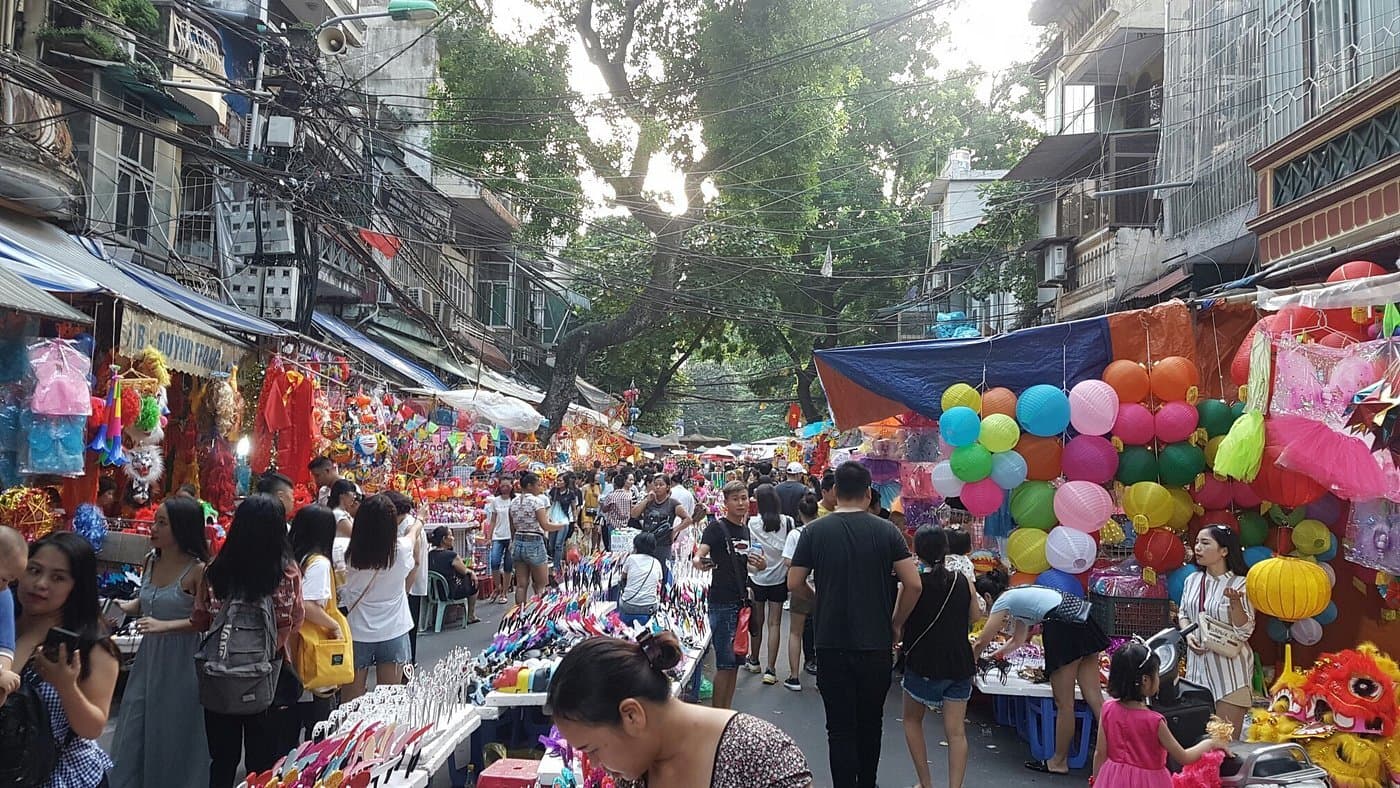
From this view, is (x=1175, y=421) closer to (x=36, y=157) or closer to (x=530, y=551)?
(x=530, y=551)

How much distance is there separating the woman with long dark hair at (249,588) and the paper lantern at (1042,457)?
16.7 feet

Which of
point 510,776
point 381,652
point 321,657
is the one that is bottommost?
point 510,776

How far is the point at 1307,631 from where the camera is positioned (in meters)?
6.20

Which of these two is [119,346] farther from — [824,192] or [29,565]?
[824,192]

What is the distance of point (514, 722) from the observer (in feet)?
17.9

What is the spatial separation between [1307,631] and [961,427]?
250cm

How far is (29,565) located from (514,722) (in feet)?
9.19

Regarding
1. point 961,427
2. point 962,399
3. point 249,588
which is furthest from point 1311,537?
point 249,588

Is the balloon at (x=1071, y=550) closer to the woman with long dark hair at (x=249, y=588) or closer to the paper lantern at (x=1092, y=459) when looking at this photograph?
the paper lantern at (x=1092, y=459)

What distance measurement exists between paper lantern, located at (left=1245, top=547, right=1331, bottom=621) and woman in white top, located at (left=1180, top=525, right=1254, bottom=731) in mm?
109

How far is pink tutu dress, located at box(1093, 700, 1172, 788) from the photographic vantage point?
3943 millimetres

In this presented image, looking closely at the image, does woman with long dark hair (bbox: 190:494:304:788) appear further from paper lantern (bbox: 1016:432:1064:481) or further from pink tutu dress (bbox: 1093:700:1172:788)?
paper lantern (bbox: 1016:432:1064:481)

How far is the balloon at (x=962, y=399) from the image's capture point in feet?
24.3

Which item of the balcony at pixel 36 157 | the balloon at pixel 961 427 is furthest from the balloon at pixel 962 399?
the balcony at pixel 36 157
